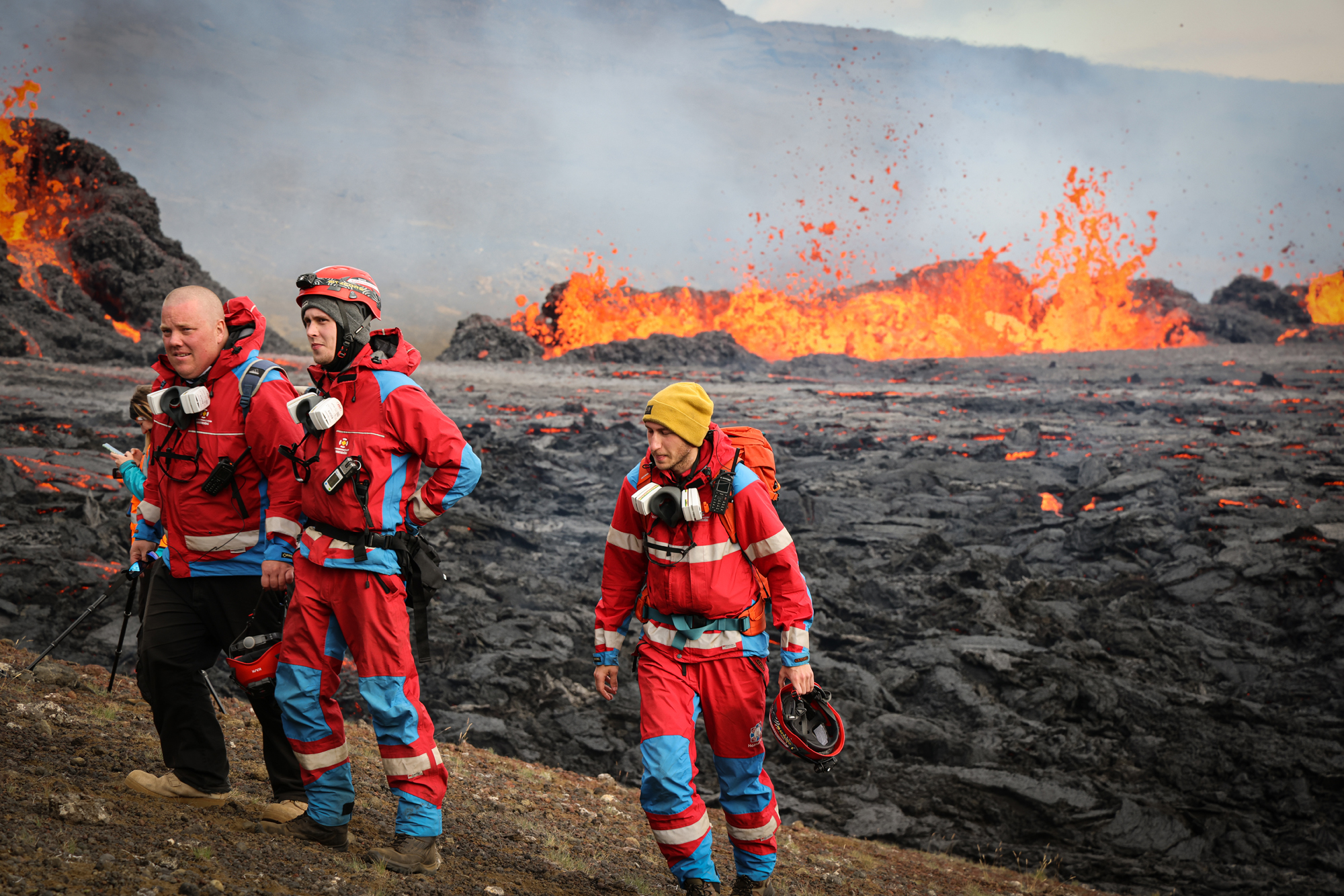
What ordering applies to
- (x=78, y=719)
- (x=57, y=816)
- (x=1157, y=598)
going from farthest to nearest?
(x=1157, y=598) → (x=78, y=719) → (x=57, y=816)

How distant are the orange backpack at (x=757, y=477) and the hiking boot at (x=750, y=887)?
0.98 meters

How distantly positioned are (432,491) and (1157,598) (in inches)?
403

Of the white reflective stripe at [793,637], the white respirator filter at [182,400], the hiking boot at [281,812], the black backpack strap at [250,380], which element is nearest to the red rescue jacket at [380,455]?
the black backpack strap at [250,380]

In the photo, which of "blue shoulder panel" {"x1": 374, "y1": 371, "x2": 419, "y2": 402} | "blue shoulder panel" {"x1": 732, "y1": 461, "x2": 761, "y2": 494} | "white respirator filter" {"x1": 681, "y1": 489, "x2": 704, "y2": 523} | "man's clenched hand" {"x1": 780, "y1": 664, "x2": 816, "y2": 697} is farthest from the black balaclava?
"man's clenched hand" {"x1": 780, "y1": 664, "x2": 816, "y2": 697}

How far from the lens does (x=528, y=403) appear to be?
2208 centimetres

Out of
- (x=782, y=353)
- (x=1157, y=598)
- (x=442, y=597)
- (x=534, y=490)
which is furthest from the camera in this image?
(x=782, y=353)

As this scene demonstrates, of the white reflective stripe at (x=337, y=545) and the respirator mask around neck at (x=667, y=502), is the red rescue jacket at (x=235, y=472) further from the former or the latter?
the respirator mask around neck at (x=667, y=502)

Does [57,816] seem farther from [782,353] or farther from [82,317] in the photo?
[782,353]

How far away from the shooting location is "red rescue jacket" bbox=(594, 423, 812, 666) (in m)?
3.20

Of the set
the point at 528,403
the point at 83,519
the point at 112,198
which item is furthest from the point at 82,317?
the point at 83,519

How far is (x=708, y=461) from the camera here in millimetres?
3227

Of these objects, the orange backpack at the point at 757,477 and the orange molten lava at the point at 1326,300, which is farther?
the orange molten lava at the point at 1326,300

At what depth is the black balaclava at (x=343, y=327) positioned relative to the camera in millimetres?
3148

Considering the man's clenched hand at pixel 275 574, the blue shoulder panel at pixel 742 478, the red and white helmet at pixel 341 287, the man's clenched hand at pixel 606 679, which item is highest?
the red and white helmet at pixel 341 287
